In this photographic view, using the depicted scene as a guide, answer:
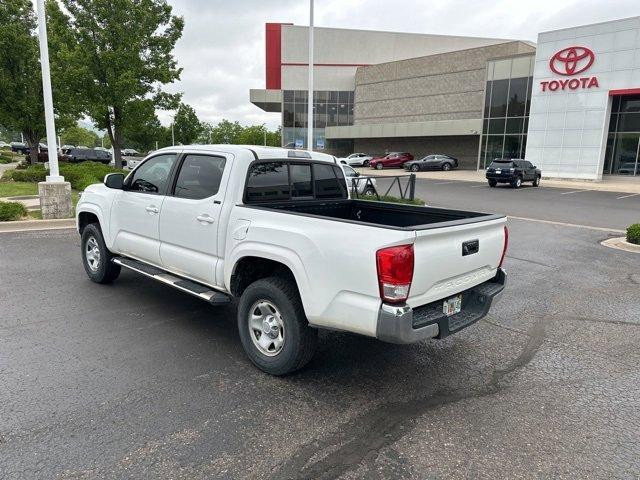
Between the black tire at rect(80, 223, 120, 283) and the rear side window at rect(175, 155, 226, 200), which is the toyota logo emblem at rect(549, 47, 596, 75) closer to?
the rear side window at rect(175, 155, 226, 200)

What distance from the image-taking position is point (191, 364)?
13.1 feet

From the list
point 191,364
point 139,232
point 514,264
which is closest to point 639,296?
point 514,264

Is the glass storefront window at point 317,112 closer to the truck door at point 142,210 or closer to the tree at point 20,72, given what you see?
the tree at point 20,72

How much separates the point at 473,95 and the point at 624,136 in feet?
47.6

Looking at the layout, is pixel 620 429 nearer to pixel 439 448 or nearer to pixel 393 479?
pixel 439 448

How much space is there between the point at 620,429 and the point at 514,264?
520cm

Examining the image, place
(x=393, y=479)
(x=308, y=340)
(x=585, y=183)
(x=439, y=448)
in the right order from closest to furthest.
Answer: (x=393, y=479), (x=439, y=448), (x=308, y=340), (x=585, y=183)

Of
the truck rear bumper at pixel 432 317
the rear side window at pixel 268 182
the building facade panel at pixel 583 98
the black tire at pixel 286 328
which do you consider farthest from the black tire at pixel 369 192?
the building facade panel at pixel 583 98

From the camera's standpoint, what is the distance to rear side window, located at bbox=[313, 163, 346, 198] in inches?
199

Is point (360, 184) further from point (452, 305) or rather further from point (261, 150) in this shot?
point (452, 305)

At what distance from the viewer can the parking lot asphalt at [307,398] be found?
2770 mm

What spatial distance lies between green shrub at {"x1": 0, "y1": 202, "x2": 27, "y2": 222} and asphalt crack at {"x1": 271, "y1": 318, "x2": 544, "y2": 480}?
1003cm

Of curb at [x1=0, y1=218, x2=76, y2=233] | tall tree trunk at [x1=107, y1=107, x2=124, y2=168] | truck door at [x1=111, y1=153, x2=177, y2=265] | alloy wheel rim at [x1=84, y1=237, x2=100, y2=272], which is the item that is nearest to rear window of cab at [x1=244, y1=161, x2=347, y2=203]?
truck door at [x1=111, y1=153, x2=177, y2=265]

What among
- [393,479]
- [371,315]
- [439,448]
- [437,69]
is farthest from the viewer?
[437,69]
